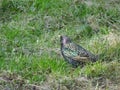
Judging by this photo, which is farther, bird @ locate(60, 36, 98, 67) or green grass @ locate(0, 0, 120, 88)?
bird @ locate(60, 36, 98, 67)

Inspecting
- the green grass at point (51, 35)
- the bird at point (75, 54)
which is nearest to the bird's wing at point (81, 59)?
the bird at point (75, 54)

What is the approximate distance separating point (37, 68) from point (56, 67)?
22 cm

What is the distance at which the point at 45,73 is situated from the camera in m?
7.07

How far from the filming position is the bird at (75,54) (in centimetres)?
732

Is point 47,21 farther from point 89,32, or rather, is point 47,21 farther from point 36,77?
point 36,77

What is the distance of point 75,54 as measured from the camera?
7.44 m

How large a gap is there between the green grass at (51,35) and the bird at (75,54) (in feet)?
0.28

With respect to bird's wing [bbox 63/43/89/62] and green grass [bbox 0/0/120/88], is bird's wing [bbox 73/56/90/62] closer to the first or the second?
bird's wing [bbox 63/43/89/62]

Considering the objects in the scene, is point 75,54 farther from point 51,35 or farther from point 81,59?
point 51,35

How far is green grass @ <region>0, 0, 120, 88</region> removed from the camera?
7.12 metres

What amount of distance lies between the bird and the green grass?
0.28ft

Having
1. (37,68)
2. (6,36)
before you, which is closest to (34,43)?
(6,36)

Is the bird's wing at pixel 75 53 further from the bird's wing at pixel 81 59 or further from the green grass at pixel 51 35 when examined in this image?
the green grass at pixel 51 35

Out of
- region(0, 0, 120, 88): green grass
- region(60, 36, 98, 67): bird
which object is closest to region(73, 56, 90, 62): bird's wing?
region(60, 36, 98, 67): bird
